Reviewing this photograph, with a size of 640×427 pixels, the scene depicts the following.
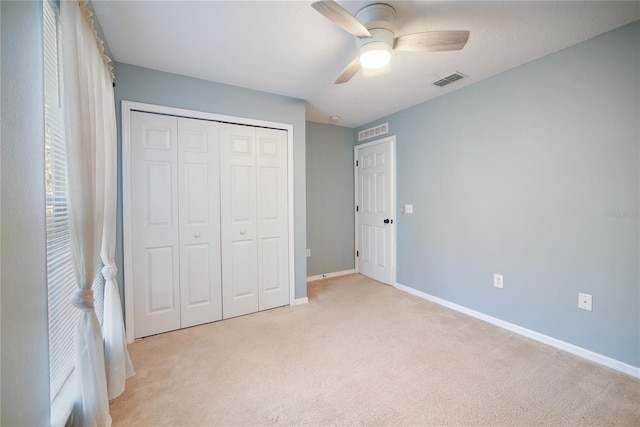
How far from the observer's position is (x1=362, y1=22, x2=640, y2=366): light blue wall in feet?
6.16

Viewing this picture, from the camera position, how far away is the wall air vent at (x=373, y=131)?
3787 mm

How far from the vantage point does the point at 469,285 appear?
283 cm

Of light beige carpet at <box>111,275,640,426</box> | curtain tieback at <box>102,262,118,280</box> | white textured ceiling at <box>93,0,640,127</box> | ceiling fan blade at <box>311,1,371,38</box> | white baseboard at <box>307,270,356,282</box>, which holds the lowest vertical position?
light beige carpet at <box>111,275,640,426</box>

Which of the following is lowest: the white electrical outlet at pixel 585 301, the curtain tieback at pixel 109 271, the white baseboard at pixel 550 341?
the white baseboard at pixel 550 341

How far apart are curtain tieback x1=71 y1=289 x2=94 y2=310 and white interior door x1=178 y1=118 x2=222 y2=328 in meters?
1.29

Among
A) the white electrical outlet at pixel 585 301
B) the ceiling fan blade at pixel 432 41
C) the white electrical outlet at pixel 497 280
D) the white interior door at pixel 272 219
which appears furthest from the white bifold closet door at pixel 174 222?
the white electrical outlet at pixel 585 301

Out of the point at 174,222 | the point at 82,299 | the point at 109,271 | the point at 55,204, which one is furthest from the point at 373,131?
the point at 82,299

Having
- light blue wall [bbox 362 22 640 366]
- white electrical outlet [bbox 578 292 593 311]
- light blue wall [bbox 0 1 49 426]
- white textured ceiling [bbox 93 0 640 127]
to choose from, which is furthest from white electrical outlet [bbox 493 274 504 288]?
light blue wall [bbox 0 1 49 426]

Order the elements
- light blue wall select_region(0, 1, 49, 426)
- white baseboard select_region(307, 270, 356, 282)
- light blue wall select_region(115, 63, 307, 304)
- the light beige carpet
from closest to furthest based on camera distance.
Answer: light blue wall select_region(0, 1, 49, 426) < the light beige carpet < light blue wall select_region(115, 63, 307, 304) < white baseboard select_region(307, 270, 356, 282)

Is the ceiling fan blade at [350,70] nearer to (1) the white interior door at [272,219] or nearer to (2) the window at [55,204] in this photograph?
(1) the white interior door at [272,219]

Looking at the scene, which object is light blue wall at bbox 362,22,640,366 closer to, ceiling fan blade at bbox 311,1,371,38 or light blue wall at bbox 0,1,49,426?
ceiling fan blade at bbox 311,1,371,38

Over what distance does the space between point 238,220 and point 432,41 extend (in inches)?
87.5

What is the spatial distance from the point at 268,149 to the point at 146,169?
3.81ft

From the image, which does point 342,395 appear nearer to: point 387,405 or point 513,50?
point 387,405
